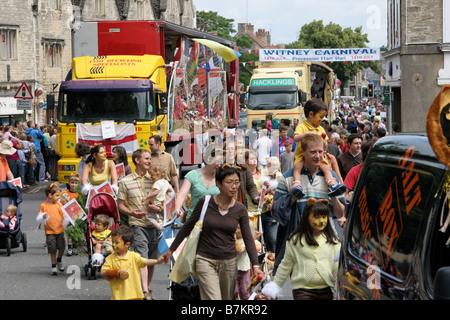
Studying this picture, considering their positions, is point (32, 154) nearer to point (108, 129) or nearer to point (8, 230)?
point (108, 129)

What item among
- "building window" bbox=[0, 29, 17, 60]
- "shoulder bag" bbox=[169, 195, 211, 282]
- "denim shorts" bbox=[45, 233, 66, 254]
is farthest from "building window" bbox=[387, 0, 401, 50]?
"shoulder bag" bbox=[169, 195, 211, 282]

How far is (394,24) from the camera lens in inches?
1566

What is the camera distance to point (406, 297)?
456 cm

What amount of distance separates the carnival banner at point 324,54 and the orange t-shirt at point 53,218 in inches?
1692

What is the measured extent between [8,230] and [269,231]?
4.56m

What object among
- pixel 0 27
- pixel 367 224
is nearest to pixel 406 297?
pixel 367 224

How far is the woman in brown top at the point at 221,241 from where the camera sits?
294 inches

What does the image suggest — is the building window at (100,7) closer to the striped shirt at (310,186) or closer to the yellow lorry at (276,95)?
the yellow lorry at (276,95)

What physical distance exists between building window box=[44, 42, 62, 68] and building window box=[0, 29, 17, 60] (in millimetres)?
3502

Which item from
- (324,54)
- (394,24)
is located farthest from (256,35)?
(394,24)

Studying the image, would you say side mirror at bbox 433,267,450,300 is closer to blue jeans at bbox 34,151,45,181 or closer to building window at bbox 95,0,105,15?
blue jeans at bbox 34,151,45,181

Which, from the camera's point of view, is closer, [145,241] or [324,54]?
[145,241]

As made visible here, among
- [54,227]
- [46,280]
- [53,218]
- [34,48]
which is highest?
[34,48]

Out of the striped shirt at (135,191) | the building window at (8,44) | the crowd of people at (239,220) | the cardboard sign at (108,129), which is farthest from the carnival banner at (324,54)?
the striped shirt at (135,191)
